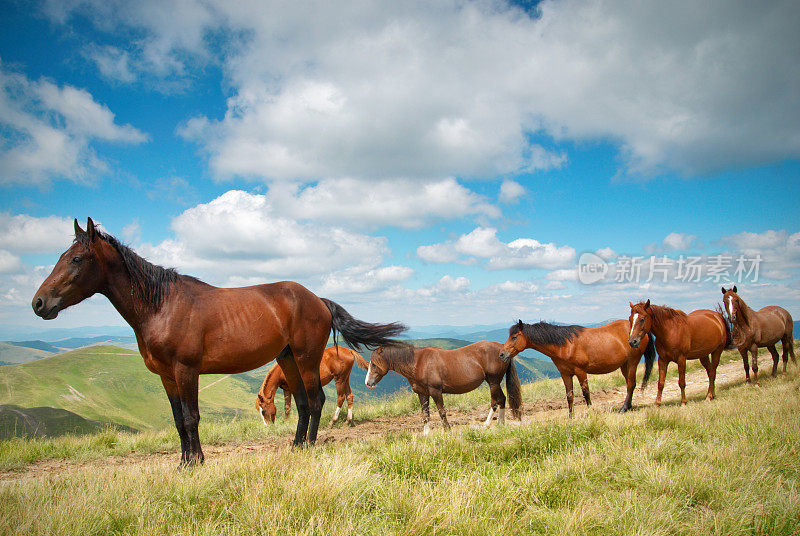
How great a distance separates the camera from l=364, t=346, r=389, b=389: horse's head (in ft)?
31.9

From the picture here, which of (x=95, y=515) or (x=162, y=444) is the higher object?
(x=95, y=515)

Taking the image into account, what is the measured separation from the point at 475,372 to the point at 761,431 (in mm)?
4879

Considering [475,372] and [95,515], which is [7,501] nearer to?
[95,515]

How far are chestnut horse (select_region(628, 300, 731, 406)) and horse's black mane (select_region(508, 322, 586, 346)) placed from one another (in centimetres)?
139

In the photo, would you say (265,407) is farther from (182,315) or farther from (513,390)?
(182,315)

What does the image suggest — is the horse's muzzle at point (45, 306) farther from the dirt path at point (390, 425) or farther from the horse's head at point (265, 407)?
the horse's head at point (265, 407)

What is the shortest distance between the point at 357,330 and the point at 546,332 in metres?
5.21

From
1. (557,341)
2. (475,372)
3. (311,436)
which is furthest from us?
(557,341)

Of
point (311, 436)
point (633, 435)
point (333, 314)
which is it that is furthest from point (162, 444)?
point (633, 435)

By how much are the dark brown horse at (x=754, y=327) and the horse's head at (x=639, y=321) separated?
3871mm

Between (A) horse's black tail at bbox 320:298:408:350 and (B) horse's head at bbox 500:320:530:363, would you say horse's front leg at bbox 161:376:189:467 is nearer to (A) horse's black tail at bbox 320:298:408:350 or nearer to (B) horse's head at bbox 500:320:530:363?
(A) horse's black tail at bbox 320:298:408:350

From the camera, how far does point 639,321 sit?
9500mm

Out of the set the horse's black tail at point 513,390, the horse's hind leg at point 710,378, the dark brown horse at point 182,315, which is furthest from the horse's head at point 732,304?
the dark brown horse at point 182,315

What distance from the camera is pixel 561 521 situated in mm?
3289
